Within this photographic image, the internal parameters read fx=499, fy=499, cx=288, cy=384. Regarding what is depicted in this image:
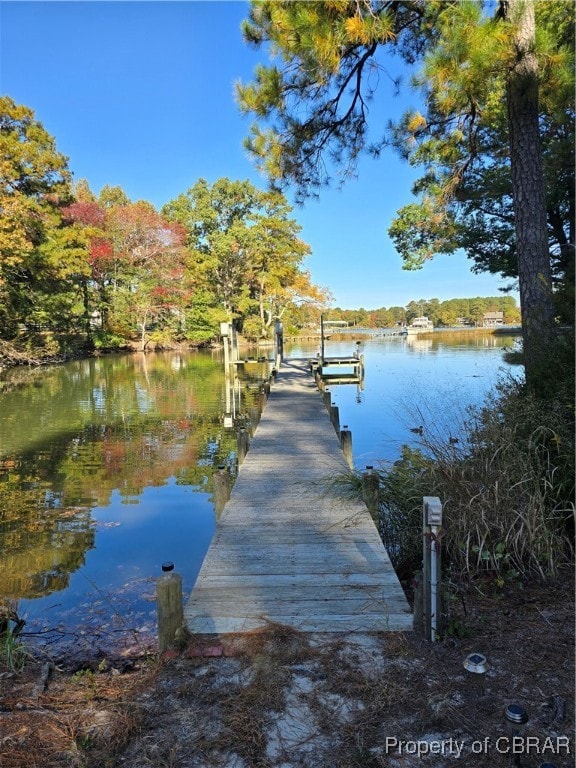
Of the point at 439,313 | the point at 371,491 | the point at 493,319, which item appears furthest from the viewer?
the point at 439,313

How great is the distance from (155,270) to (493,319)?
64.4m

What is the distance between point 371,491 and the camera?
181 inches

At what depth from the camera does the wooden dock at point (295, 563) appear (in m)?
2.97

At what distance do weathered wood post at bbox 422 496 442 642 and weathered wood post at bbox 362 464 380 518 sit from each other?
1801mm

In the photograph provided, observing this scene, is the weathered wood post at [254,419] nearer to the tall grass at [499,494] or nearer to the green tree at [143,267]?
the tall grass at [499,494]

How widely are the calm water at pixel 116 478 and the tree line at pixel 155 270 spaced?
598 centimetres

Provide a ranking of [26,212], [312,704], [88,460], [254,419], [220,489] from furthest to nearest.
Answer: [26,212]
[88,460]
[254,419]
[220,489]
[312,704]

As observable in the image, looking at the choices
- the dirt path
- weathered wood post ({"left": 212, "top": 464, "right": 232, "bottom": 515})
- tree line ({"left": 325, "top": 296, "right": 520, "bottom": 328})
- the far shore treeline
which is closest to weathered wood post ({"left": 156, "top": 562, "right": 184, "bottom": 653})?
the dirt path

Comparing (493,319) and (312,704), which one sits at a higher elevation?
(493,319)

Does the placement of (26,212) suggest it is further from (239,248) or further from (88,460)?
(239,248)

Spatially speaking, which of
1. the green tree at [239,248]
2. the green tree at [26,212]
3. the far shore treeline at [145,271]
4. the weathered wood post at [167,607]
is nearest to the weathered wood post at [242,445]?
the weathered wood post at [167,607]

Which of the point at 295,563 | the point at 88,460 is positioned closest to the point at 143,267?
the point at 88,460

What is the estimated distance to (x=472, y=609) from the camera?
10.0 feet

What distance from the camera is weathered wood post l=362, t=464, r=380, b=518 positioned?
15.0 feet
